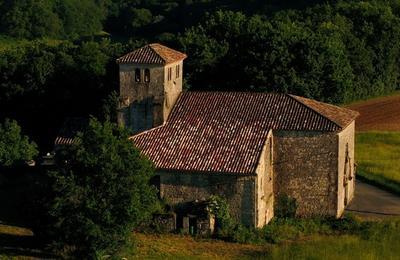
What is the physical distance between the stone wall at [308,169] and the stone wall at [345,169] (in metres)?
0.57

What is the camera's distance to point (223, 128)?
4728 centimetres

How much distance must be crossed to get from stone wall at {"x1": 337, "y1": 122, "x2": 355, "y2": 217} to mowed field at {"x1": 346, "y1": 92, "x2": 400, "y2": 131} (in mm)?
23752

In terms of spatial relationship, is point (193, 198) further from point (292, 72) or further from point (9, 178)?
point (292, 72)

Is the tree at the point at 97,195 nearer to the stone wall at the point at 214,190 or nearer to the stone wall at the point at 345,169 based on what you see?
the stone wall at the point at 214,190

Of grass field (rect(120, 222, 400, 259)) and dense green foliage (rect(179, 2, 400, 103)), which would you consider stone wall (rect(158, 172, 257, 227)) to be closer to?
grass field (rect(120, 222, 400, 259))

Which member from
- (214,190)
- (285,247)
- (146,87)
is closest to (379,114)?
(146,87)

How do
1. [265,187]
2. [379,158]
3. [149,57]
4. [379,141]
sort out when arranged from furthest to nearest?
[379,141], [379,158], [149,57], [265,187]

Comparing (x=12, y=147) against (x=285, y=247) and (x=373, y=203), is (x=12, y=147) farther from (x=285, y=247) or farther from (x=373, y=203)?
(x=373, y=203)

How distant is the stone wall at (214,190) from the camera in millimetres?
44719

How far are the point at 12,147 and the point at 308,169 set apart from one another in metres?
19.4

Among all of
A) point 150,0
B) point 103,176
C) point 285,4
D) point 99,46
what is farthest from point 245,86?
point 150,0

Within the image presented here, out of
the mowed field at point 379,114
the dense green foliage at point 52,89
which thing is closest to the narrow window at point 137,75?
the dense green foliage at point 52,89

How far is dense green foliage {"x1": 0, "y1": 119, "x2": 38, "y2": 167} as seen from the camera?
5647 cm

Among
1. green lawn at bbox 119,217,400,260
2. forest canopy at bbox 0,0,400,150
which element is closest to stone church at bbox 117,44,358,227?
green lawn at bbox 119,217,400,260
